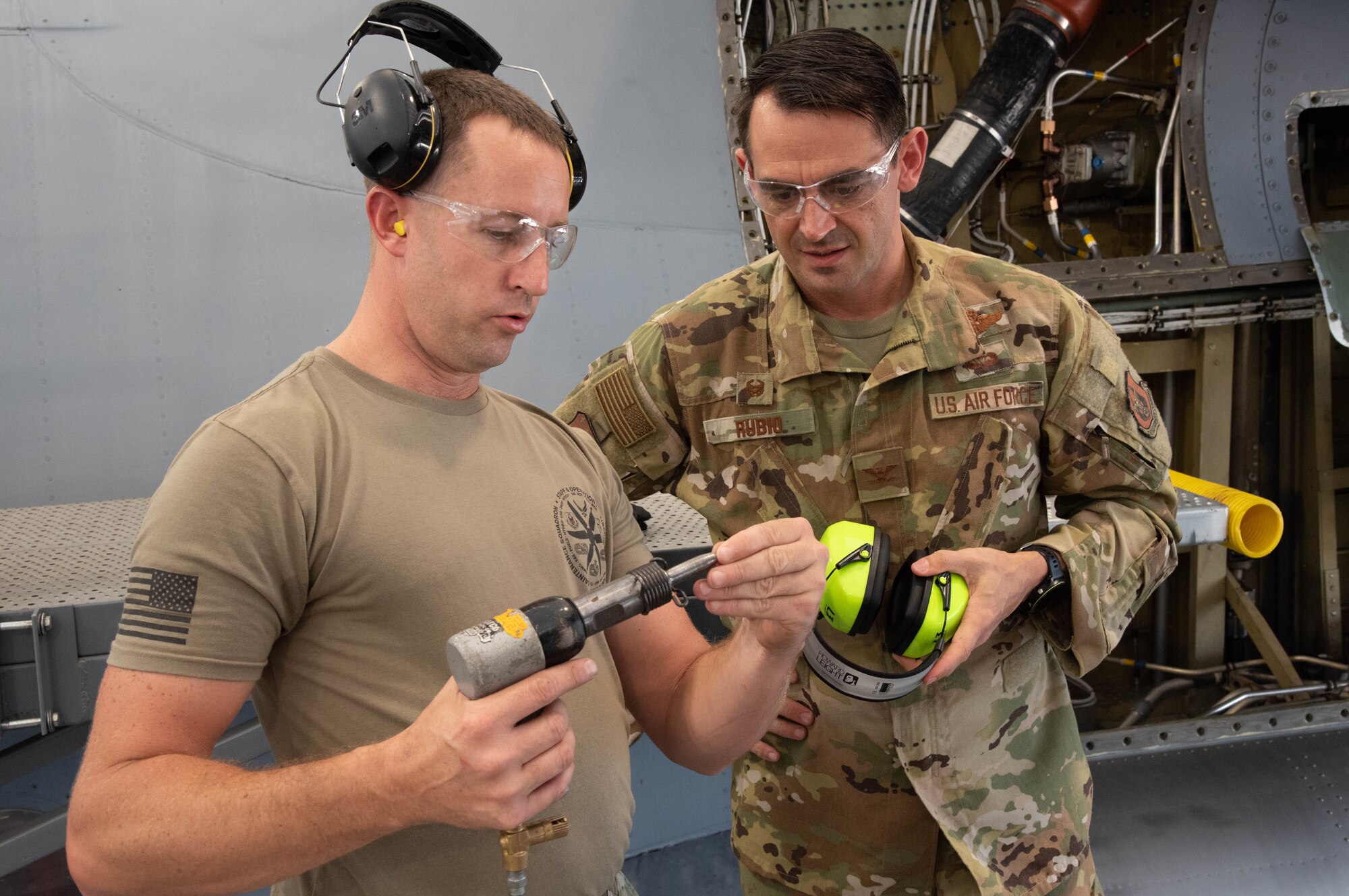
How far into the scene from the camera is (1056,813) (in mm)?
1819

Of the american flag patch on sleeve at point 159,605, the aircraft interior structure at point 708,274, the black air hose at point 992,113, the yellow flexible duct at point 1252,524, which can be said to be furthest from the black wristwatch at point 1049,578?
the black air hose at point 992,113

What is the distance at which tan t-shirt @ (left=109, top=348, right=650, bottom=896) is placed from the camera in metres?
1.00

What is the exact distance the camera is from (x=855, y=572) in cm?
148

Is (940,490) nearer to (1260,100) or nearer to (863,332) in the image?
(863,332)

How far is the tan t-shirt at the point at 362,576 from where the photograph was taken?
100cm

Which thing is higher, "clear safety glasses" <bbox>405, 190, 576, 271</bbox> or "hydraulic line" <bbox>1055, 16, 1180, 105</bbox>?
"hydraulic line" <bbox>1055, 16, 1180, 105</bbox>

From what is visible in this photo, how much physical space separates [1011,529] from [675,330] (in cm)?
77

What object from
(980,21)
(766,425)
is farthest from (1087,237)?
(766,425)

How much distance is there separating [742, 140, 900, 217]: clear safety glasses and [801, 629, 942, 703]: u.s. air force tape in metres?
0.74

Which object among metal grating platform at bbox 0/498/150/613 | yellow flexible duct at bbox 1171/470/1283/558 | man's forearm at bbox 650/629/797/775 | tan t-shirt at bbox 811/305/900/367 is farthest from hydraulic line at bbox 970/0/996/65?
metal grating platform at bbox 0/498/150/613

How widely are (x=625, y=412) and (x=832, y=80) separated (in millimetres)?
731

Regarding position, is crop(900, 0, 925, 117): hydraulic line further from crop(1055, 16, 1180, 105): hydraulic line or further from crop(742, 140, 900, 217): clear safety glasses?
crop(742, 140, 900, 217): clear safety glasses

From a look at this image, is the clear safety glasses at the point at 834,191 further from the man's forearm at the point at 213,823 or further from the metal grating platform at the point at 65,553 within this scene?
the metal grating platform at the point at 65,553

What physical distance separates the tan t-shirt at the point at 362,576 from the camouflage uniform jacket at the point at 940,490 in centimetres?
64
